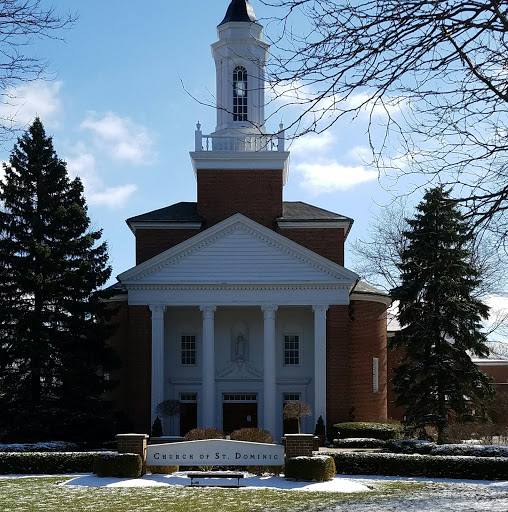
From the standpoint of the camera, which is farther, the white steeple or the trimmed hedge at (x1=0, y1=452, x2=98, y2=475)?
the white steeple

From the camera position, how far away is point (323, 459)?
24812mm

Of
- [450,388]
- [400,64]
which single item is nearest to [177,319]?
[450,388]

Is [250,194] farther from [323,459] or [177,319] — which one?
[323,459]

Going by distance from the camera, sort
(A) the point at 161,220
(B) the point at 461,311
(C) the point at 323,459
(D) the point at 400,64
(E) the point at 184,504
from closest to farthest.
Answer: (D) the point at 400,64 < (E) the point at 184,504 < (C) the point at 323,459 < (B) the point at 461,311 < (A) the point at 161,220

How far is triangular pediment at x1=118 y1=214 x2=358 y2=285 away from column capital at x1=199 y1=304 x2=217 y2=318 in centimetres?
121

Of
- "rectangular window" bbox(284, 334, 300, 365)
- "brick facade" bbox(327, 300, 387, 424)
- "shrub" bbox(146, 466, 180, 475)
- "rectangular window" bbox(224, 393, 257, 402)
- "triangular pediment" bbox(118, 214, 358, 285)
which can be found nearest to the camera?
"shrub" bbox(146, 466, 180, 475)

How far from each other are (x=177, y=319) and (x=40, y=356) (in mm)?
9570

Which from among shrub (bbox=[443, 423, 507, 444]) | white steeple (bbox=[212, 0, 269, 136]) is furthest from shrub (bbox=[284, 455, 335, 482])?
white steeple (bbox=[212, 0, 269, 136])

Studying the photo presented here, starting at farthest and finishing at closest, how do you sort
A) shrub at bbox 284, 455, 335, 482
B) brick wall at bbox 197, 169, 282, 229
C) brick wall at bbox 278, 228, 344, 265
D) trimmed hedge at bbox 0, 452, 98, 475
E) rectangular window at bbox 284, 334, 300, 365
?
brick wall at bbox 197, 169, 282, 229, brick wall at bbox 278, 228, 344, 265, rectangular window at bbox 284, 334, 300, 365, trimmed hedge at bbox 0, 452, 98, 475, shrub at bbox 284, 455, 335, 482

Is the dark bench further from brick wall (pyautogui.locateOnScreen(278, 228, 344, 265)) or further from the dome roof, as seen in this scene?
the dome roof

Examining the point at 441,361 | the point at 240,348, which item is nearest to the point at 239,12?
the point at 240,348

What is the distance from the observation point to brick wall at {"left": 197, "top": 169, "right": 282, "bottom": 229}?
1845 inches

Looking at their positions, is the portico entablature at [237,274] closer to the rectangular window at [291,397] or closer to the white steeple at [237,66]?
the rectangular window at [291,397]

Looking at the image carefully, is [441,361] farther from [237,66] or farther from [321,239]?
[237,66]
